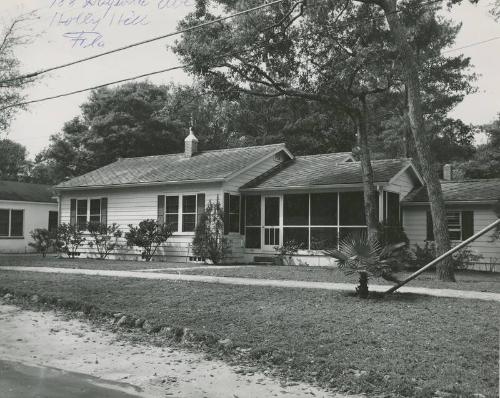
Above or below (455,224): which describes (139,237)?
below

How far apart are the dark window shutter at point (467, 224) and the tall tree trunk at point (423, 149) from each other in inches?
243

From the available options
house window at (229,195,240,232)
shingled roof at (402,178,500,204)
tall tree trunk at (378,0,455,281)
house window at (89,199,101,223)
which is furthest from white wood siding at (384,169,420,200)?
house window at (89,199,101,223)

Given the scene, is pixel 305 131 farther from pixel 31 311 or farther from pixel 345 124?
pixel 31 311

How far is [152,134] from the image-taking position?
46.6m

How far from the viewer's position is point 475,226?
21797 mm

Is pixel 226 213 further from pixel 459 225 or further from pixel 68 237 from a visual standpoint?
pixel 459 225

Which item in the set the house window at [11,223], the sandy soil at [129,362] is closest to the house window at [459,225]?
the sandy soil at [129,362]

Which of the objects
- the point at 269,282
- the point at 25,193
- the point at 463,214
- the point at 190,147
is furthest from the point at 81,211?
the point at 463,214

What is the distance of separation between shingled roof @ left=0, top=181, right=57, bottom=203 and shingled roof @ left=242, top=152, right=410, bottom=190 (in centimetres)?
1586

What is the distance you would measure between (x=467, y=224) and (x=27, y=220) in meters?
24.2

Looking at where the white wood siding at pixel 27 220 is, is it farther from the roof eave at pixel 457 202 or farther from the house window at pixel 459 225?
the house window at pixel 459 225

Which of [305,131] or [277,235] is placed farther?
[305,131]

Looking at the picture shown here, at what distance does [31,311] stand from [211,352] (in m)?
5.10

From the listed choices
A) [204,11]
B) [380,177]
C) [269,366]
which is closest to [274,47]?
[204,11]
